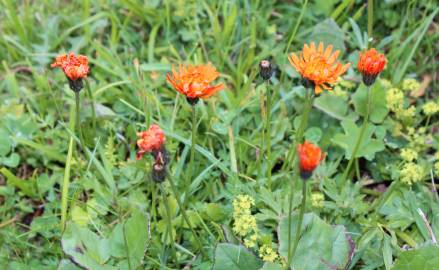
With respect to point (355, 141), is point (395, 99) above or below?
above

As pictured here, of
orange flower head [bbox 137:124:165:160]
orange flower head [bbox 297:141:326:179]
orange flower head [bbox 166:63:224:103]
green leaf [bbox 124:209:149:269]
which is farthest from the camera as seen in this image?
green leaf [bbox 124:209:149:269]

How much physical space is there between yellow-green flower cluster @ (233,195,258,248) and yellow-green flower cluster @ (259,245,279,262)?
1.7 inches

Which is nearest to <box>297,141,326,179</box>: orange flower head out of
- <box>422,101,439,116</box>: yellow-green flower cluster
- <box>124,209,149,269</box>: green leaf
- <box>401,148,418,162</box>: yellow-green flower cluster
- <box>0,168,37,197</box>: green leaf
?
<box>124,209,149,269</box>: green leaf

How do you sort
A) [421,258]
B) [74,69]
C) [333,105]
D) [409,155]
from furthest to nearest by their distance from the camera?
[333,105], [409,155], [74,69], [421,258]

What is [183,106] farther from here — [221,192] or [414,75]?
[414,75]

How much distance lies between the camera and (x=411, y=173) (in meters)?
2.62

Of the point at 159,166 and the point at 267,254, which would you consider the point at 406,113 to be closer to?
the point at 267,254

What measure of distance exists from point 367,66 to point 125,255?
118 cm

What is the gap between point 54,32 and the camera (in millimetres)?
3414

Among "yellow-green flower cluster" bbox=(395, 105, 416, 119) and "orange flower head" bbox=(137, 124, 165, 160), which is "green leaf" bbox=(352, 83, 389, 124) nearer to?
"yellow-green flower cluster" bbox=(395, 105, 416, 119)

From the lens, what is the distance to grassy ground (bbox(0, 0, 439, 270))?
2.44 m

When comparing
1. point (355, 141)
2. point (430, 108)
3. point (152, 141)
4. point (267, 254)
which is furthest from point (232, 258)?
point (430, 108)

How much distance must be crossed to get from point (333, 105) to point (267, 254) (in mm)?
984

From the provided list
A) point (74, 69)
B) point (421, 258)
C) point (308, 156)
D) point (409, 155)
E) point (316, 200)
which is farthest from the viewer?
point (409, 155)
